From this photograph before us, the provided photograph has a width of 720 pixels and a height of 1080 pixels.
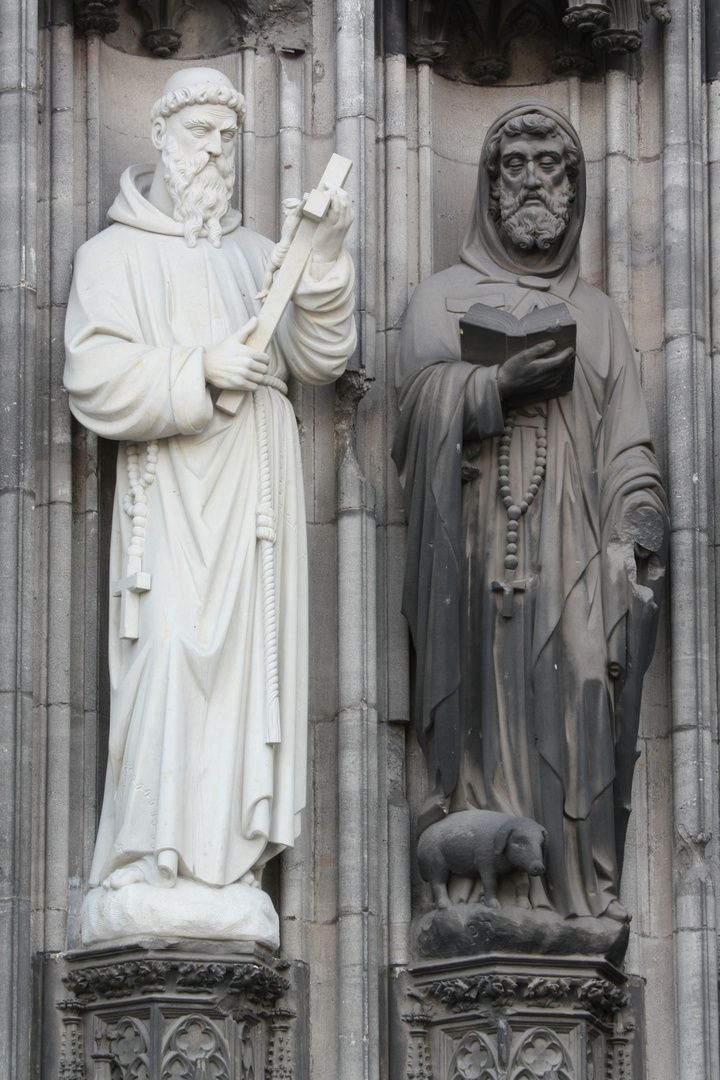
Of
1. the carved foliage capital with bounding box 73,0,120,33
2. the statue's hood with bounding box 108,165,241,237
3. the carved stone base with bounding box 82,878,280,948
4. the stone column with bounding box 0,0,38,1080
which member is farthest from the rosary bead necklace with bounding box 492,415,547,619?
the carved foliage capital with bounding box 73,0,120,33

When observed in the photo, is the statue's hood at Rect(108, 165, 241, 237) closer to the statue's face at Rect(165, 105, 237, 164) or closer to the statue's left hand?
the statue's face at Rect(165, 105, 237, 164)

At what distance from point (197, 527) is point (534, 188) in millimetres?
1963

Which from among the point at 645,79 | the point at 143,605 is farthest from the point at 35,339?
the point at 645,79

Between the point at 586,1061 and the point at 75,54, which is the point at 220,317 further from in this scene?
the point at 586,1061

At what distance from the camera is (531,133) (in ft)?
39.2

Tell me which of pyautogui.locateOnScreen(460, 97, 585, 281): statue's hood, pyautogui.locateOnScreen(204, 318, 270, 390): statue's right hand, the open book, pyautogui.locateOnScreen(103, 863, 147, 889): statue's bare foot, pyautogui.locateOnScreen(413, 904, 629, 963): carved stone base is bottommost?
pyautogui.locateOnScreen(413, 904, 629, 963): carved stone base

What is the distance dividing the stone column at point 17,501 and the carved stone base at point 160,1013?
17 centimetres

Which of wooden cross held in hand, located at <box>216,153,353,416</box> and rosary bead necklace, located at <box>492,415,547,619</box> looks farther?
rosary bead necklace, located at <box>492,415,547,619</box>

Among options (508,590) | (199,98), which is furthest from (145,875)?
(199,98)

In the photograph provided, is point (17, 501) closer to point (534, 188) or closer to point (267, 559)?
point (267, 559)

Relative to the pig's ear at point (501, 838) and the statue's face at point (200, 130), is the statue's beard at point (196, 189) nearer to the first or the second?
the statue's face at point (200, 130)

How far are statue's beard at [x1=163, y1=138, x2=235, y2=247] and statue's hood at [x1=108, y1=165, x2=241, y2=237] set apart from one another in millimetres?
45

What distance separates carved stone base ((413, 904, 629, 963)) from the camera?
443 inches

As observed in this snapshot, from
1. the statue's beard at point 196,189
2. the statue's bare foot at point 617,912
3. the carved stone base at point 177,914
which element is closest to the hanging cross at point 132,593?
the carved stone base at point 177,914
